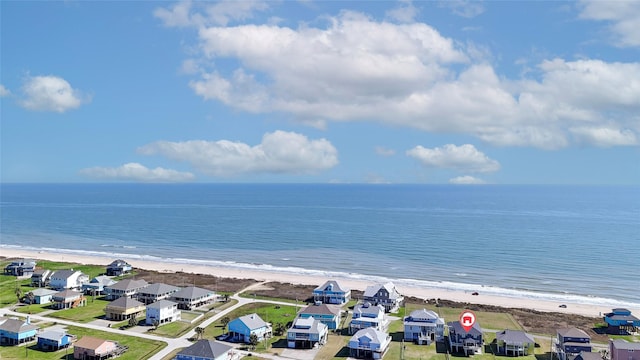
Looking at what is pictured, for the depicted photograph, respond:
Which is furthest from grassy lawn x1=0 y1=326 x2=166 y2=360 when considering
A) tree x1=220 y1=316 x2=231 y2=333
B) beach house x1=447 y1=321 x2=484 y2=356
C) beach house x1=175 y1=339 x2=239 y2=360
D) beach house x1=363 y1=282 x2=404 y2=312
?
beach house x1=447 y1=321 x2=484 y2=356

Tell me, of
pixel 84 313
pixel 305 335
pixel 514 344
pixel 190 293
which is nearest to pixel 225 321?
pixel 190 293

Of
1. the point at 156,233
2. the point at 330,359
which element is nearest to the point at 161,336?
the point at 330,359

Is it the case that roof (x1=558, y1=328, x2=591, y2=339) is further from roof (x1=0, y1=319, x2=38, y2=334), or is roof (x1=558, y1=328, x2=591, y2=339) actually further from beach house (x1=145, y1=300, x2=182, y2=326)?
roof (x1=0, y1=319, x2=38, y2=334)

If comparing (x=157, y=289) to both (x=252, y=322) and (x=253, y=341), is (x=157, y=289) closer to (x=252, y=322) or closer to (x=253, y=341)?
(x=252, y=322)

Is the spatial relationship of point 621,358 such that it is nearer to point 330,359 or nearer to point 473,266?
point 330,359

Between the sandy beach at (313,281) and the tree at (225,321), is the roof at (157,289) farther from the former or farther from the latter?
the sandy beach at (313,281)
